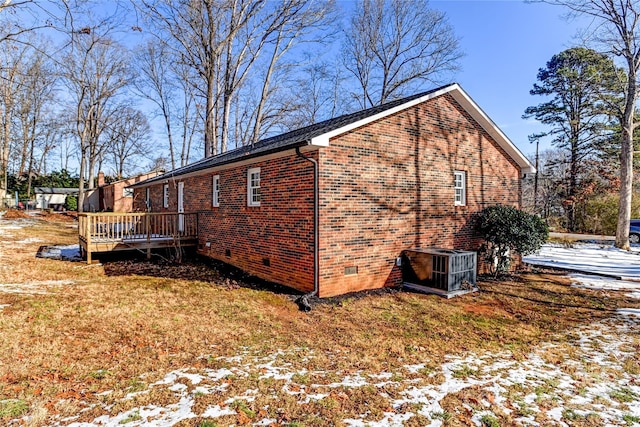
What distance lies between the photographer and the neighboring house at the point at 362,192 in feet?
24.7

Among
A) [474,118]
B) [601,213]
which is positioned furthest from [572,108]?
[474,118]

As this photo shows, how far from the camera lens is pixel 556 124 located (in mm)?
26375

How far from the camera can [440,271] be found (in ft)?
27.0

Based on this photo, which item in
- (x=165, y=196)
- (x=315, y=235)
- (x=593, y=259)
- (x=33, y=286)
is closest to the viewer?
(x=315, y=235)

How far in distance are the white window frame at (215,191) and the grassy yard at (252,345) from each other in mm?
3335

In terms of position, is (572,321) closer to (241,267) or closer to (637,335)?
(637,335)

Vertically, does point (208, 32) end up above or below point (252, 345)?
above

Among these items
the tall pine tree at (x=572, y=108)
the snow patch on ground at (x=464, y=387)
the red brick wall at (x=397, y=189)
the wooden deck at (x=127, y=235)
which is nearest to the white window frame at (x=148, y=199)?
the wooden deck at (x=127, y=235)

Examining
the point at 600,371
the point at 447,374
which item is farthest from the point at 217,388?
→ the point at 600,371

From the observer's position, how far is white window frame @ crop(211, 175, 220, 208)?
37.8ft

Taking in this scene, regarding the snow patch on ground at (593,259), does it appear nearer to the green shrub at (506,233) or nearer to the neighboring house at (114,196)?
the green shrub at (506,233)

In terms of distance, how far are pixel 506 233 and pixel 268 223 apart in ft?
23.6

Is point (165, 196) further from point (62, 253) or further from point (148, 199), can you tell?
point (62, 253)

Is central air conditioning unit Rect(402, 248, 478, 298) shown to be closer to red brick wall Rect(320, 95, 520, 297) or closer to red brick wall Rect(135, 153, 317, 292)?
red brick wall Rect(320, 95, 520, 297)
